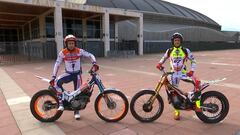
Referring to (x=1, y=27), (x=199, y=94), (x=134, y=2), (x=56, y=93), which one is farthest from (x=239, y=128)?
(x=134, y=2)

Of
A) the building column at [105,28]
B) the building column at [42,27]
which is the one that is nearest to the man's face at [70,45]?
the building column at [105,28]

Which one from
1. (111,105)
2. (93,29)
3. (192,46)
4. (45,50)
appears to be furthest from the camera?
(192,46)

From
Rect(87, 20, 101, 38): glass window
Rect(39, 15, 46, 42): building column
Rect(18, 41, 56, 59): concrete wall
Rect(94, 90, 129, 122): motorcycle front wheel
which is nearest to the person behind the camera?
Rect(94, 90, 129, 122): motorcycle front wheel

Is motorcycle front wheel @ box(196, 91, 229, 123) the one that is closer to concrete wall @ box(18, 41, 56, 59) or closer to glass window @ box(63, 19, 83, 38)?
concrete wall @ box(18, 41, 56, 59)

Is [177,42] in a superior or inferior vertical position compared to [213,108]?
superior

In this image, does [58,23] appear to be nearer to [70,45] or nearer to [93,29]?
[93,29]

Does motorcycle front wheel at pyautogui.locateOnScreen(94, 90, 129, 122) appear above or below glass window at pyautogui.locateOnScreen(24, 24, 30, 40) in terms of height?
below

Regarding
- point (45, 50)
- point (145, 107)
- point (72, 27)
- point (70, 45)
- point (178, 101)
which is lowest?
point (145, 107)

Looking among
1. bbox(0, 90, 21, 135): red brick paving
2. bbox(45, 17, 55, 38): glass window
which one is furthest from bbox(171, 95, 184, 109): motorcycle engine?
Result: bbox(45, 17, 55, 38): glass window

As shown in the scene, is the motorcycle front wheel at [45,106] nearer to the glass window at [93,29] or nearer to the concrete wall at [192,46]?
the glass window at [93,29]

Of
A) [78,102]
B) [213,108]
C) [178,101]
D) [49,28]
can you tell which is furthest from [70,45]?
[49,28]

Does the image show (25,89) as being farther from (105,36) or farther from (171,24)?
(171,24)

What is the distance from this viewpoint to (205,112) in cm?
430

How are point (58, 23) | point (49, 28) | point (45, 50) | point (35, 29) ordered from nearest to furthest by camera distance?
point (58, 23) < point (45, 50) < point (49, 28) < point (35, 29)
